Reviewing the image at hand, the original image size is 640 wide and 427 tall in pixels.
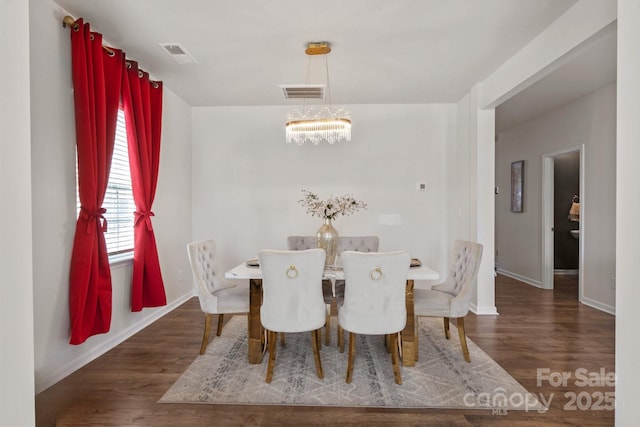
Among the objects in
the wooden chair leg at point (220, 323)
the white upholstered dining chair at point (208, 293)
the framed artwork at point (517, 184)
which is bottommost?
the wooden chair leg at point (220, 323)

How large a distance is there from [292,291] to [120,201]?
2.01 m

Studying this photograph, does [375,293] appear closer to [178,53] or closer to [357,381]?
[357,381]

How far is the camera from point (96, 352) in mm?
2771

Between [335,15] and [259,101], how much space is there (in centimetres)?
224

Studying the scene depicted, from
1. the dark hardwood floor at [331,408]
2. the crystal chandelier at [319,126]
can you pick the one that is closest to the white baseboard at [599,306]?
the dark hardwood floor at [331,408]

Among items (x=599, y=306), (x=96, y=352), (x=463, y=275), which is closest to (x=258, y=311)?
(x=96, y=352)

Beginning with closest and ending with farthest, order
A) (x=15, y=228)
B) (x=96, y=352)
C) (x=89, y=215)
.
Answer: (x=15, y=228)
(x=89, y=215)
(x=96, y=352)

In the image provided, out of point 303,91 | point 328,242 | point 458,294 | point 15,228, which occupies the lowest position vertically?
point 458,294

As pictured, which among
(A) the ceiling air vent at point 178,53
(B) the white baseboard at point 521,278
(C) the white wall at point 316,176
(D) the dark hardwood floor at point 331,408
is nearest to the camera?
(D) the dark hardwood floor at point 331,408

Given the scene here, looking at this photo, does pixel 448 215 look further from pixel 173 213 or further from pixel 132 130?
pixel 132 130

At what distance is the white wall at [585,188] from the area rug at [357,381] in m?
2.53

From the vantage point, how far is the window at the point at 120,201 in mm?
3051

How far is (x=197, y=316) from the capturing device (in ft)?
12.6

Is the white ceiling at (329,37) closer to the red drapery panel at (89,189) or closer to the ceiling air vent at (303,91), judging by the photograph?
the ceiling air vent at (303,91)
